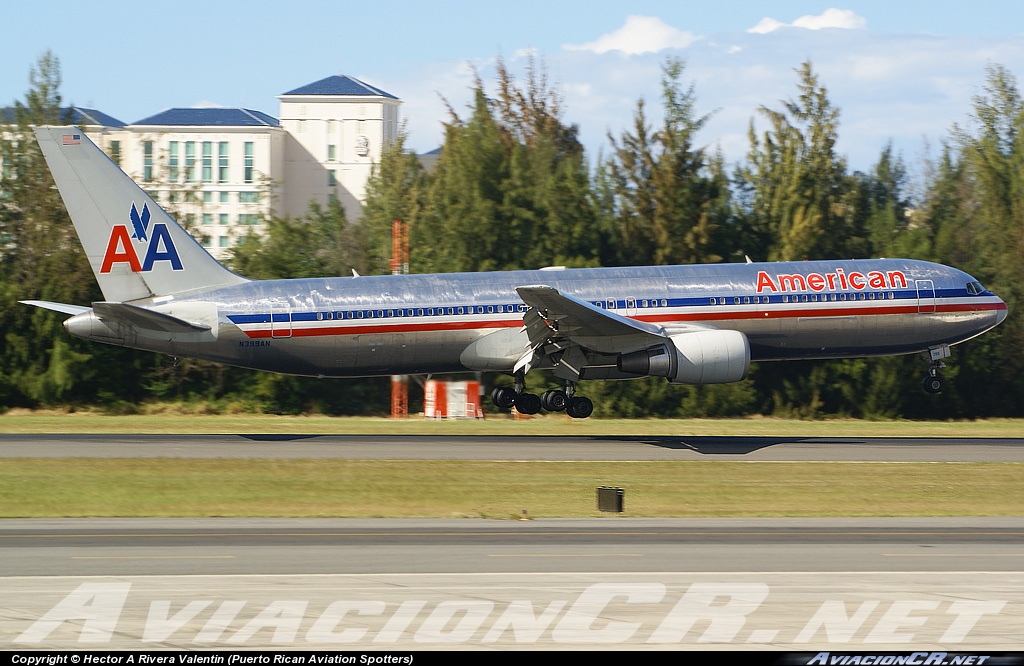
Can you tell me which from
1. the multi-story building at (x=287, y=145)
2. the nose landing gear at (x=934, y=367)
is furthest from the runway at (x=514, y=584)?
the multi-story building at (x=287, y=145)

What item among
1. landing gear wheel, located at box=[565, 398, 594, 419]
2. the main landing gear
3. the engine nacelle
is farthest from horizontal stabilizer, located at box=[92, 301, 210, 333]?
the engine nacelle

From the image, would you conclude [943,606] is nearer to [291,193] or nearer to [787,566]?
A: [787,566]

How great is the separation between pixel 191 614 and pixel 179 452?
20144 millimetres

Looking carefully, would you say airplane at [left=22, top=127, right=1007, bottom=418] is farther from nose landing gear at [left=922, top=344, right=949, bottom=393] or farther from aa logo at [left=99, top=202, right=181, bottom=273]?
nose landing gear at [left=922, top=344, right=949, bottom=393]

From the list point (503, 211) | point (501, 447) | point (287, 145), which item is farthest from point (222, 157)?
point (501, 447)

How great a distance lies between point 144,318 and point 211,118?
104769 mm

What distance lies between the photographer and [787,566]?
17.6 metres

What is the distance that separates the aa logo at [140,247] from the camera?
3866 centimetres

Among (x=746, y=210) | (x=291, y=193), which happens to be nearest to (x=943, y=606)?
(x=746, y=210)

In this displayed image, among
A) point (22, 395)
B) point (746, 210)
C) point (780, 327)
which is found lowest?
point (22, 395)

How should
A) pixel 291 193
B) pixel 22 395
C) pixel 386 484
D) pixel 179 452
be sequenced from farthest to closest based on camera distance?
1. pixel 291 193
2. pixel 22 395
3. pixel 179 452
4. pixel 386 484

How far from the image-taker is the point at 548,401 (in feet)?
129

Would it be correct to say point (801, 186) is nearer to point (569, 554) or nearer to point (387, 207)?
point (387, 207)

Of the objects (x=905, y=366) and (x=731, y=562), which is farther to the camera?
(x=905, y=366)
